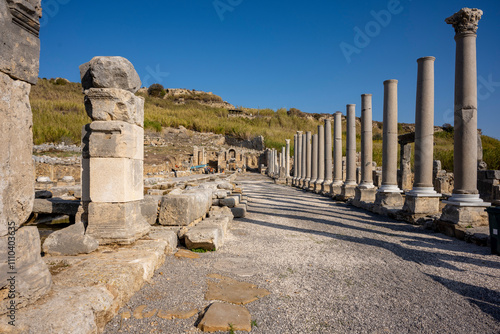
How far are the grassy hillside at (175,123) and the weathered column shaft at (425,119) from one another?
1545 centimetres

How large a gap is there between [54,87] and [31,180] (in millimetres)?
75288

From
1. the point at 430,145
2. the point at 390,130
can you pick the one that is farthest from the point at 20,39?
the point at 390,130

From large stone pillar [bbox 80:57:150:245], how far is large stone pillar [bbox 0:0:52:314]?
178 cm

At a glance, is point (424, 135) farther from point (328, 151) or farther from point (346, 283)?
point (328, 151)

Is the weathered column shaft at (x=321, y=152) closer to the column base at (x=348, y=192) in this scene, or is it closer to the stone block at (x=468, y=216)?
the column base at (x=348, y=192)

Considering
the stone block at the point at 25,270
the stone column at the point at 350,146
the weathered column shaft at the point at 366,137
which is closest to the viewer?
the stone block at the point at 25,270

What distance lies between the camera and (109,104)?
4.20m

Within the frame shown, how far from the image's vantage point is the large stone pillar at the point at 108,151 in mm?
4133

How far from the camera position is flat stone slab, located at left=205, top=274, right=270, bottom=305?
3059mm

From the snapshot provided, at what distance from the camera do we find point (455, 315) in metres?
2.79

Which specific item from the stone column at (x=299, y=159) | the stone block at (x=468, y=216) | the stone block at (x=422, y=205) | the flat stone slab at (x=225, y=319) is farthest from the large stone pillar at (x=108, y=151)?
the stone column at (x=299, y=159)

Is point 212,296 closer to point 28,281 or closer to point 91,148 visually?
point 28,281

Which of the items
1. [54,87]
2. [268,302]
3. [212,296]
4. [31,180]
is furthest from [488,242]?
[54,87]

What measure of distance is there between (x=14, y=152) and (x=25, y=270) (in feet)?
2.95
